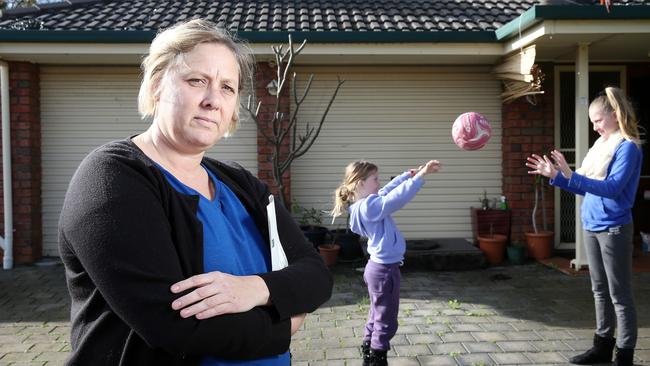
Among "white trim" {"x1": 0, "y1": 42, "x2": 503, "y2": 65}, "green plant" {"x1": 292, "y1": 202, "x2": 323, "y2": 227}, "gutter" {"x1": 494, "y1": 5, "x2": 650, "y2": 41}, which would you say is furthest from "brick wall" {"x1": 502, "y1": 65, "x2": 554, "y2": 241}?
"green plant" {"x1": 292, "y1": 202, "x2": 323, "y2": 227}

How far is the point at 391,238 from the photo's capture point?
Answer: 3.90 m

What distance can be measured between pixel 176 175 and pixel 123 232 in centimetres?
33

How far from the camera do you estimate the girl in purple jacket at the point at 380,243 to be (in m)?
3.72

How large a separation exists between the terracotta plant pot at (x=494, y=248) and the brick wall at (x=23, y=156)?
21.6 feet

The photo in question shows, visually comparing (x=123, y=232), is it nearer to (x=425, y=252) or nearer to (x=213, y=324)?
(x=213, y=324)

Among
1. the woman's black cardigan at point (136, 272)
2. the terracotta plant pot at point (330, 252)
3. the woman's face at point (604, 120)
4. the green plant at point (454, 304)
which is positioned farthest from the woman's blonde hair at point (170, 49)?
the terracotta plant pot at point (330, 252)

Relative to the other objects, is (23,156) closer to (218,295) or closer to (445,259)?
(445,259)

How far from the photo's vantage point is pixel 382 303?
12.4 feet

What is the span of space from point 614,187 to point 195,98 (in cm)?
314

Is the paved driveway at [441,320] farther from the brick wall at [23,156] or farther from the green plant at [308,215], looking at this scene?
the green plant at [308,215]

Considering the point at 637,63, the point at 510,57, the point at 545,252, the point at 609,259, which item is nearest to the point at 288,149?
the point at 510,57

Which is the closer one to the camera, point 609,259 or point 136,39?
point 609,259

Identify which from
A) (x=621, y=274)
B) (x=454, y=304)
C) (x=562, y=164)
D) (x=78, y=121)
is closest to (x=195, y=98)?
(x=562, y=164)

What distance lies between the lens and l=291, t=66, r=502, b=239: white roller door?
8109mm
